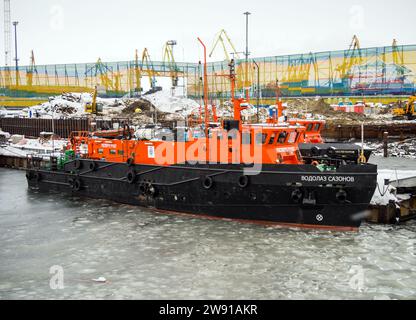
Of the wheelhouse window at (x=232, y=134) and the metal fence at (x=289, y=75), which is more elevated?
the metal fence at (x=289, y=75)

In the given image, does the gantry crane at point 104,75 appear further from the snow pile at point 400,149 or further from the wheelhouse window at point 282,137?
the wheelhouse window at point 282,137

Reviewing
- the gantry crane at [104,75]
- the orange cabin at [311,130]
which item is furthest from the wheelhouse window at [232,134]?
the gantry crane at [104,75]

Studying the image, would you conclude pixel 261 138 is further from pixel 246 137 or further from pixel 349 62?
pixel 349 62

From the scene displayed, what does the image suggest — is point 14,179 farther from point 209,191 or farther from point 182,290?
point 182,290

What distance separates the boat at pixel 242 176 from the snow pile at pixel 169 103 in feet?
109

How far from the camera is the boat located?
44.3 ft

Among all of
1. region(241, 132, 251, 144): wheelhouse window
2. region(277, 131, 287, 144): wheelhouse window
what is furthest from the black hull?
region(277, 131, 287, 144): wheelhouse window

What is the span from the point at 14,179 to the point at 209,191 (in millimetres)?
15167

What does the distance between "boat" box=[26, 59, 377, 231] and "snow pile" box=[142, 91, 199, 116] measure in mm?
33200

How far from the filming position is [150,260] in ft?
38.6

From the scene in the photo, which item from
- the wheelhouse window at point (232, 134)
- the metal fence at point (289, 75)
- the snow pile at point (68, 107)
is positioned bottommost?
the wheelhouse window at point (232, 134)

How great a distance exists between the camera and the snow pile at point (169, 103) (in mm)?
51344

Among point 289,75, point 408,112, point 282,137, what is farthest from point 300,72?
point 282,137

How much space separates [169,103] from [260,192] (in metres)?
39.6
